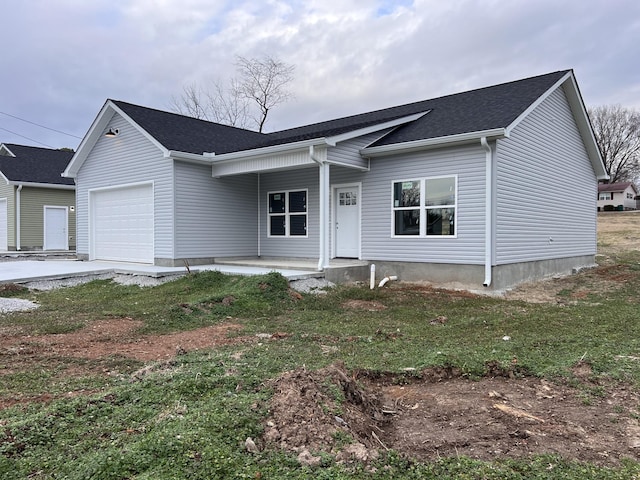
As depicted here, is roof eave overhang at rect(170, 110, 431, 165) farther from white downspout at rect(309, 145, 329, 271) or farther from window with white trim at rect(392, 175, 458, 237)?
window with white trim at rect(392, 175, 458, 237)

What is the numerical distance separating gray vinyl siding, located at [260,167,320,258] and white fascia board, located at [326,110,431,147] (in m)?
2.24

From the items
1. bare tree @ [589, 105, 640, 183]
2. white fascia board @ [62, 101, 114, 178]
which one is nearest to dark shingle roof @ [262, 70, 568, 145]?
white fascia board @ [62, 101, 114, 178]

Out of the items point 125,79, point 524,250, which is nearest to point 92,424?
point 524,250

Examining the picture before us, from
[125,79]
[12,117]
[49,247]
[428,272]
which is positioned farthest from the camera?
[12,117]

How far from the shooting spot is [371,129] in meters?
11.3

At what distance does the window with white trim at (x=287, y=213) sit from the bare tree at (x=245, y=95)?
71.4 feet

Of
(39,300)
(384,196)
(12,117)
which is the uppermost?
(12,117)

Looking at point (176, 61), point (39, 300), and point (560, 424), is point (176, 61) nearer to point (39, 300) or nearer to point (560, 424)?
point (39, 300)

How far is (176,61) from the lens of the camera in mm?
28922

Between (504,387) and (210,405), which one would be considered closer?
(210,405)

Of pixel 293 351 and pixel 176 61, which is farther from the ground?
pixel 176 61

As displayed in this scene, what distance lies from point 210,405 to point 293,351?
2.07 m

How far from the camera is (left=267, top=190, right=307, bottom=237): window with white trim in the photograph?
521 inches

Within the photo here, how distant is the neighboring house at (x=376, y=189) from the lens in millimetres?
Answer: 10234
